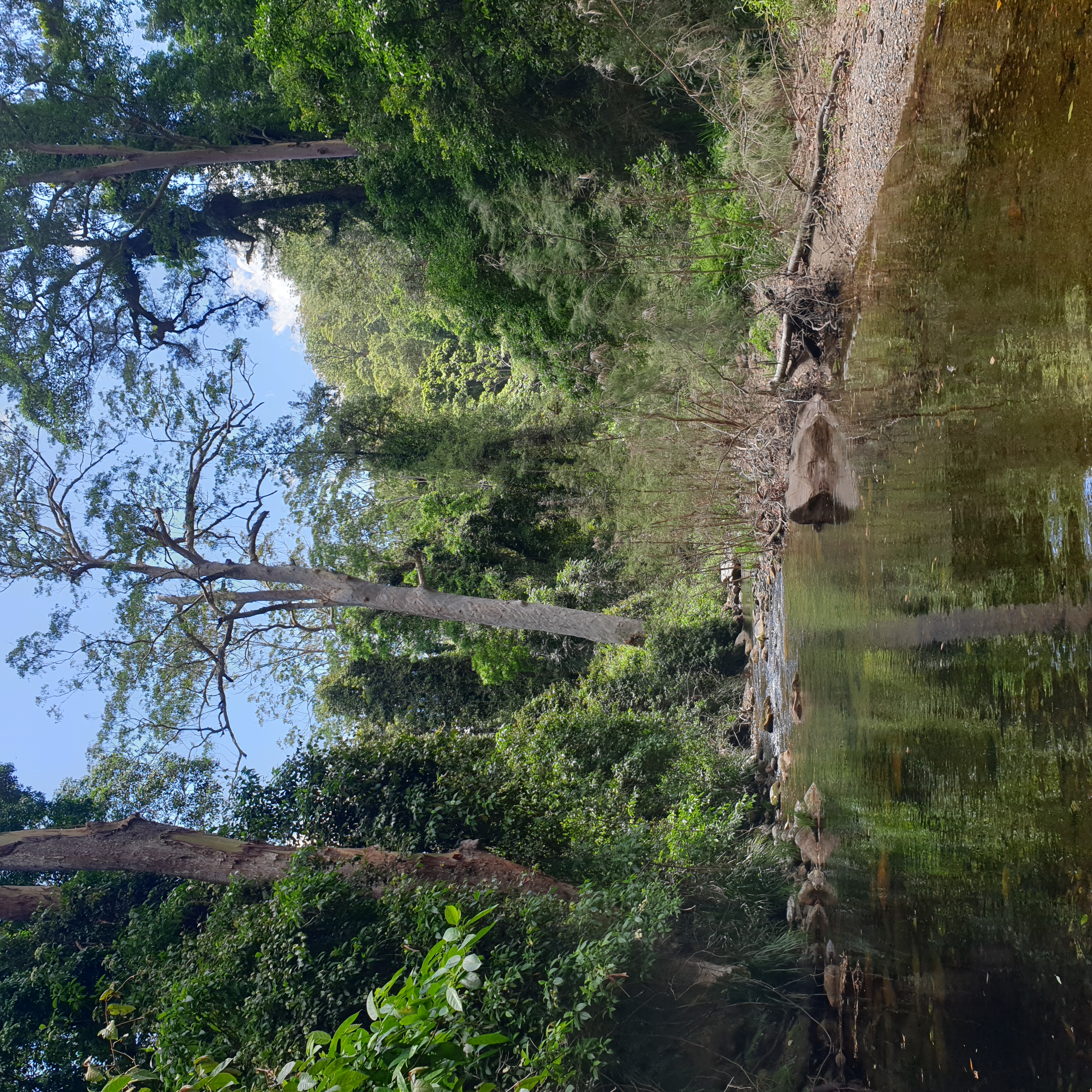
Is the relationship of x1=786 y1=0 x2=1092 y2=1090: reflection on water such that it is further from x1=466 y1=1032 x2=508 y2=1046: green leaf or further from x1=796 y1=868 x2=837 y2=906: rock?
x1=466 y1=1032 x2=508 y2=1046: green leaf

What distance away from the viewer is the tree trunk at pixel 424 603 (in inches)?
409

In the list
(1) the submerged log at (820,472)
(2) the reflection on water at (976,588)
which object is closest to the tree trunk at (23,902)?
(2) the reflection on water at (976,588)

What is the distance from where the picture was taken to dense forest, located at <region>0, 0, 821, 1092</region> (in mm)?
4836

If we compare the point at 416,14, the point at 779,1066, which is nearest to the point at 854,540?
the point at 779,1066

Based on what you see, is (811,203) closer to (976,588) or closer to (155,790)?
(976,588)

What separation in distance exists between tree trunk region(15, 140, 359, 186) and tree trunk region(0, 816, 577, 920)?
27.5ft

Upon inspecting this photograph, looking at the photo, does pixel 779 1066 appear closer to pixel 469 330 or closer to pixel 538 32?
pixel 538 32

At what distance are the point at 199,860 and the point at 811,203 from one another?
24.5 ft

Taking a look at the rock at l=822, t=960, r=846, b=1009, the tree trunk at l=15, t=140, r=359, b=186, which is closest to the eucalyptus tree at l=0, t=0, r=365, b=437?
the tree trunk at l=15, t=140, r=359, b=186

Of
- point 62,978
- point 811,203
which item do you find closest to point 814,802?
point 811,203

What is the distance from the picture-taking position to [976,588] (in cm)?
390

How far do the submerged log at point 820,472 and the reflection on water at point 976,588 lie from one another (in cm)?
29

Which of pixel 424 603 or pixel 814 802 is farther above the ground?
pixel 424 603

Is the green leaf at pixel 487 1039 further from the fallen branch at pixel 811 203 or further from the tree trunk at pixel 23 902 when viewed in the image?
the tree trunk at pixel 23 902
